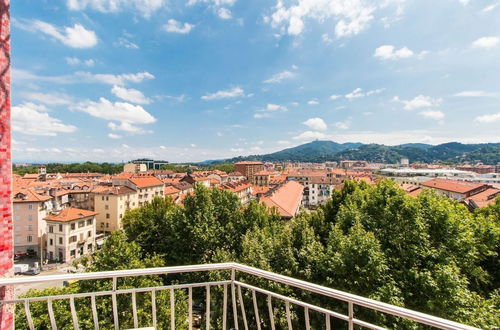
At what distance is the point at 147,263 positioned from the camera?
37.2 ft

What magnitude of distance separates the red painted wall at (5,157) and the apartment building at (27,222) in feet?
117

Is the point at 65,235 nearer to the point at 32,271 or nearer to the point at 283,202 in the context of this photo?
the point at 32,271

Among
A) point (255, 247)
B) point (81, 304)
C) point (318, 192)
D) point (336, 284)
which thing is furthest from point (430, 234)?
point (318, 192)

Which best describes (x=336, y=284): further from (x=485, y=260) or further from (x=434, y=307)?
(x=485, y=260)

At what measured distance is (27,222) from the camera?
1206 inches

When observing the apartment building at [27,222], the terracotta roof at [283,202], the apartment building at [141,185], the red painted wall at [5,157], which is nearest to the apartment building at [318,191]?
the terracotta roof at [283,202]

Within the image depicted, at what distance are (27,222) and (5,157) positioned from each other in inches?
1488

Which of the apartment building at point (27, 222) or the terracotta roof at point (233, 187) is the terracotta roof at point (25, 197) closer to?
the apartment building at point (27, 222)

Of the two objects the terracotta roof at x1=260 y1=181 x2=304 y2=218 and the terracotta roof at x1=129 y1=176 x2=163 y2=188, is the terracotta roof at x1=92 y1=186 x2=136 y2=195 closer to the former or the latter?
the terracotta roof at x1=129 y1=176 x2=163 y2=188

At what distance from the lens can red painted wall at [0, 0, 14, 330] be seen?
→ 3.07 meters

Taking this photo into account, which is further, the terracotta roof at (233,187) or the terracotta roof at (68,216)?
the terracotta roof at (233,187)

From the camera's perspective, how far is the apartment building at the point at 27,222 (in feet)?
99.4

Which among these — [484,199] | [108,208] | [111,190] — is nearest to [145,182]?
[111,190]

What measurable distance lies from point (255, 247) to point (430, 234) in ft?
23.0
